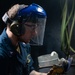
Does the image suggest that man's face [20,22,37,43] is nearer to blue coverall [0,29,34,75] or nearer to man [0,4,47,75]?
man [0,4,47,75]

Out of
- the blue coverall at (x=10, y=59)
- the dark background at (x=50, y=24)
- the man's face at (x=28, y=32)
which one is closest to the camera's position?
the blue coverall at (x=10, y=59)

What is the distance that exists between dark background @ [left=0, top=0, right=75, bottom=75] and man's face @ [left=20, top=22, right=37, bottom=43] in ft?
2.91

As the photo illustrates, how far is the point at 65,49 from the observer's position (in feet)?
8.91

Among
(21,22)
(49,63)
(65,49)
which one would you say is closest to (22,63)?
(21,22)

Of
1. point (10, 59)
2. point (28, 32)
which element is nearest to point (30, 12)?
point (28, 32)

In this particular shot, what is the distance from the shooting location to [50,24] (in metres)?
2.79

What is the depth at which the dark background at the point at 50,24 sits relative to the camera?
2.71m

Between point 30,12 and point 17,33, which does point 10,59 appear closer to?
point 17,33

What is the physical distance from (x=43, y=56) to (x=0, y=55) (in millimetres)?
902

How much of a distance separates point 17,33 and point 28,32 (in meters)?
0.12

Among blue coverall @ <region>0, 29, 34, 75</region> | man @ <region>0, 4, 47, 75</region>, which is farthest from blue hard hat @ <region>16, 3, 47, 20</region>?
blue coverall @ <region>0, 29, 34, 75</region>

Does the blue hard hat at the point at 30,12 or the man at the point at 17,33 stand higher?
the blue hard hat at the point at 30,12

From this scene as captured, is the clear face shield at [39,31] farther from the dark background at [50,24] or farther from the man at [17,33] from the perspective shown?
the dark background at [50,24]

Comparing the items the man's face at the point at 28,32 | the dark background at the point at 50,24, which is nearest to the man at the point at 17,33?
the man's face at the point at 28,32
